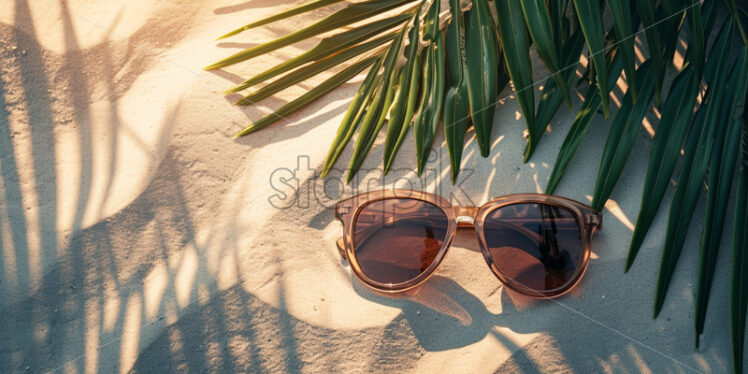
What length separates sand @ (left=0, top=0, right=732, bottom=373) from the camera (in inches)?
30.2

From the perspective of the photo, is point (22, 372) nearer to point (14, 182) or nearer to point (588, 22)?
point (14, 182)

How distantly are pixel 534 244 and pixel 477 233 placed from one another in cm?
9

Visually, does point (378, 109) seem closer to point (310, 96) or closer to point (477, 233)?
point (310, 96)

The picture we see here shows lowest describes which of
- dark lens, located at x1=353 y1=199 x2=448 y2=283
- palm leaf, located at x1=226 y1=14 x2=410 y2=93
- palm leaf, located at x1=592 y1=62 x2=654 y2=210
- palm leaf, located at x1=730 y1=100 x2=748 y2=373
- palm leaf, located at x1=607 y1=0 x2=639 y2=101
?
palm leaf, located at x1=730 y1=100 x2=748 y2=373

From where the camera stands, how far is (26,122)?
34.9 inches

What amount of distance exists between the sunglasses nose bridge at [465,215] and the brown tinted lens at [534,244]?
0.9 inches

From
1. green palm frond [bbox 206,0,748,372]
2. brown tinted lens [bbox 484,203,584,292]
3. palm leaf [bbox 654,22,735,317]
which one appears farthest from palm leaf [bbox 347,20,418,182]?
palm leaf [bbox 654,22,735,317]

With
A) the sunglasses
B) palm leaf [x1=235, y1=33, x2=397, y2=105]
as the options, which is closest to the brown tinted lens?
the sunglasses

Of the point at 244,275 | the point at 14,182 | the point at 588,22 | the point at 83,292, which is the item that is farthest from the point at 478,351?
the point at 14,182

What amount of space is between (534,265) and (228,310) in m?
0.48

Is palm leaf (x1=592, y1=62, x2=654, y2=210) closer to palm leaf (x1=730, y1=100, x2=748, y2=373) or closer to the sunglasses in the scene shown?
the sunglasses

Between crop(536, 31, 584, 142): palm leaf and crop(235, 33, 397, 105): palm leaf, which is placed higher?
crop(235, 33, 397, 105): palm leaf

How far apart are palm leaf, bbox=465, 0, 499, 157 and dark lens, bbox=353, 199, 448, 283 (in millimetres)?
153

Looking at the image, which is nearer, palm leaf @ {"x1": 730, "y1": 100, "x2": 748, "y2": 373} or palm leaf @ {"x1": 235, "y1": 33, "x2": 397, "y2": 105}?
palm leaf @ {"x1": 730, "y1": 100, "x2": 748, "y2": 373}
